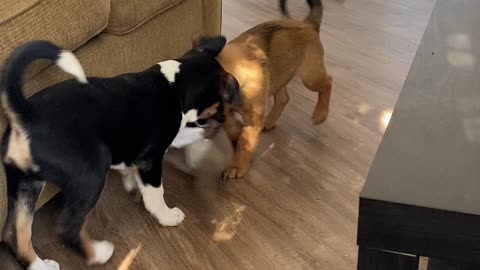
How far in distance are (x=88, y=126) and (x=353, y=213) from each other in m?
0.69

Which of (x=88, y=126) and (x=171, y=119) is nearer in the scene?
(x=88, y=126)

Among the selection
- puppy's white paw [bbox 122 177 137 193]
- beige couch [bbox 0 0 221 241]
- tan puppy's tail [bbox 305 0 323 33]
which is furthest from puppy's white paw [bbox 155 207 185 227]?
tan puppy's tail [bbox 305 0 323 33]

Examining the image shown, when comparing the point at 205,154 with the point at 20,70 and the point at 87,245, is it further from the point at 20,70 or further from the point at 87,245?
the point at 20,70

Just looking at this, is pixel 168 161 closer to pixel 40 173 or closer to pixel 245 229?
pixel 245 229

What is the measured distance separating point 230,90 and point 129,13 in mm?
320

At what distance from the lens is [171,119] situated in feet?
4.66

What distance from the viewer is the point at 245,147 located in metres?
1.70

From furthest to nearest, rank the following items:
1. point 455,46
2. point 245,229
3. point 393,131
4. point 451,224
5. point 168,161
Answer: point 168,161, point 245,229, point 455,46, point 393,131, point 451,224

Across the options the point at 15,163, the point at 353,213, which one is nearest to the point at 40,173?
the point at 15,163

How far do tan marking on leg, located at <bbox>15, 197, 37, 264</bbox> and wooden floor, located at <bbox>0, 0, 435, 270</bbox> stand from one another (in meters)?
0.10

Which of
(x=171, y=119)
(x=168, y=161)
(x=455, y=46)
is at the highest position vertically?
(x=455, y=46)

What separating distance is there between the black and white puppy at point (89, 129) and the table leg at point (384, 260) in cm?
62

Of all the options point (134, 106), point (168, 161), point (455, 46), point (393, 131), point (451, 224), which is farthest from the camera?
point (168, 161)

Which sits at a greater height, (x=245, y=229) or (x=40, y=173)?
(x=40, y=173)
